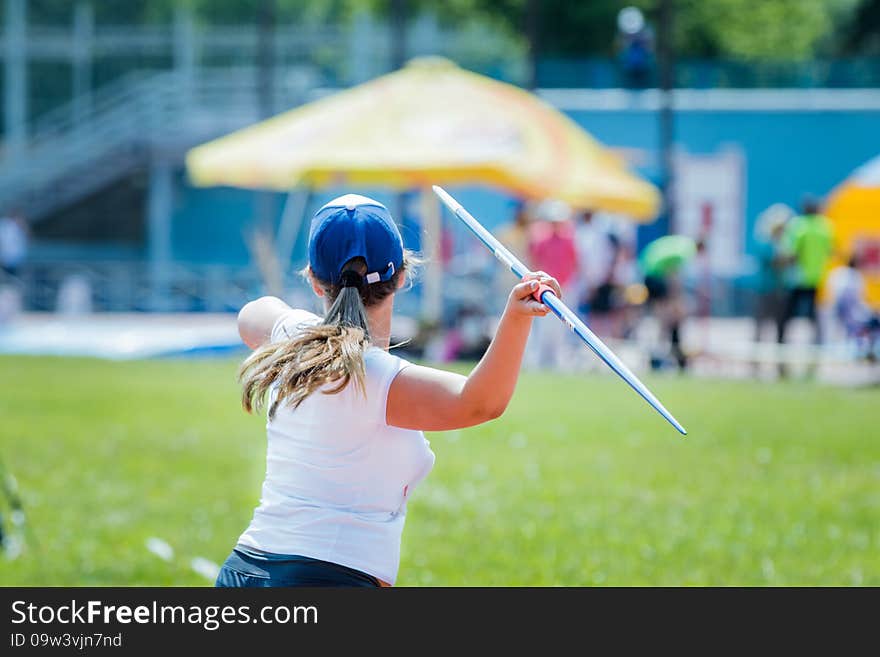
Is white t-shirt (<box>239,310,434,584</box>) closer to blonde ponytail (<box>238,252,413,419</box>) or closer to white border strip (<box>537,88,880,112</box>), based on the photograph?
blonde ponytail (<box>238,252,413,419</box>)

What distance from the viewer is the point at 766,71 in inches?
1277

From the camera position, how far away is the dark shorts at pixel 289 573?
3414 mm

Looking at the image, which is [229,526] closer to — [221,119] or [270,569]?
[270,569]

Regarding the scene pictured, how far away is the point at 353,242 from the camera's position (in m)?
3.53

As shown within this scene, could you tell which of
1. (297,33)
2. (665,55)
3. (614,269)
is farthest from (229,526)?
(297,33)

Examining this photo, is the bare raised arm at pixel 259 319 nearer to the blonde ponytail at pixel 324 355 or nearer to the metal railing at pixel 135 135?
the blonde ponytail at pixel 324 355

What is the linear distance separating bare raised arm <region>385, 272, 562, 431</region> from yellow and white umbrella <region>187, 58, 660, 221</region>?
13774 mm

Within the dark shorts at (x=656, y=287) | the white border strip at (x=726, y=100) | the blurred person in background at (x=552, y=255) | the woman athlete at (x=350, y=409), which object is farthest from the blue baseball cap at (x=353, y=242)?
the white border strip at (x=726, y=100)

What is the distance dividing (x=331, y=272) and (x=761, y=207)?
2887 cm

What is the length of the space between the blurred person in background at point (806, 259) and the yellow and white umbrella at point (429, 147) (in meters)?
2.19

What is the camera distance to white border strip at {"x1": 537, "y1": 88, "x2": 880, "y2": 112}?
31.8 metres

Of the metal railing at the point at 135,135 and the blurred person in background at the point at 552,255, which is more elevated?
the metal railing at the point at 135,135

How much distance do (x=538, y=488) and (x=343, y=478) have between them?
223 inches

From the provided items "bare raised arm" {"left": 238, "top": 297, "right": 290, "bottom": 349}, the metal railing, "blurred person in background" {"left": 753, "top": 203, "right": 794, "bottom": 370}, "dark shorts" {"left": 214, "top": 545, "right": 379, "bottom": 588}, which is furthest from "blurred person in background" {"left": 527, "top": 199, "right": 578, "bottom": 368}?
the metal railing
